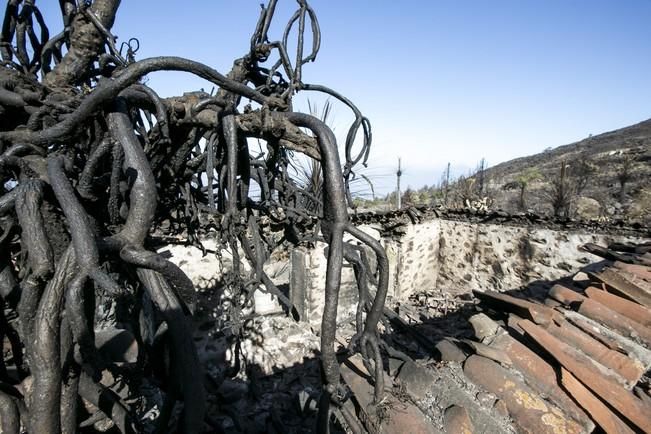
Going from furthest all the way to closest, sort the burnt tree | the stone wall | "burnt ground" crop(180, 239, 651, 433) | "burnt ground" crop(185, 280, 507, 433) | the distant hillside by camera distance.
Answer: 1. the distant hillside
2. the stone wall
3. "burnt ground" crop(185, 280, 507, 433)
4. "burnt ground" crop(180, 239, 651, 433)
5. the burnt tree

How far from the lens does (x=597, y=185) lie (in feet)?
53.4

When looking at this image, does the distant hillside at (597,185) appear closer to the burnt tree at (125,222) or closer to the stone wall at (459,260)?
the stone wall at (459,260)

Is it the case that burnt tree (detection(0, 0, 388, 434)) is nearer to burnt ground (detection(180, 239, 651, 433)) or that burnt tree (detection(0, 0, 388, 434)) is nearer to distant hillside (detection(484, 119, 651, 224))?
burnt ground (detection(180, 239, 651, 433))

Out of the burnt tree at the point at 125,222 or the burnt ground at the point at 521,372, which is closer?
the burnt tree at the point at 125,222

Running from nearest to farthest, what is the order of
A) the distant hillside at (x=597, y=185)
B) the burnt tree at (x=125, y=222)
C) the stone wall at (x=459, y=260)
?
the burnt tree at (x=125, y=222) → the stone wall at (x=459, y=260) → the distant hillside at (x=597, y=185)

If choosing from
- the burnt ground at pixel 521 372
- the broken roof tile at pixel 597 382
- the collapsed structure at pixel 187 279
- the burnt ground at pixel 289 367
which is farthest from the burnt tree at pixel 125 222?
the broken roof tile at pixel 597 382

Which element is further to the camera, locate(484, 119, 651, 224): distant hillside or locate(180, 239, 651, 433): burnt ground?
locate(484, 119, 651, 224): distant hillside

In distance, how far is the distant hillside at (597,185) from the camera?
1282cm

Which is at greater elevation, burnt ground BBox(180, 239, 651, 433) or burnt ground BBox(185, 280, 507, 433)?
burnt ground BBox(180, 239, 651, 433)

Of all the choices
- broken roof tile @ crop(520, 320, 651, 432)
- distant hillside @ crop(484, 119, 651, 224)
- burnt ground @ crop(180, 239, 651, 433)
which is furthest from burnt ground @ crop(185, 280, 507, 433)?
distant hillside @ crop(484, 119, 651, 224)

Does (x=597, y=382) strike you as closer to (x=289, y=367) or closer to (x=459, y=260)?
(x=289, y=367)

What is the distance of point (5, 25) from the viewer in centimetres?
274

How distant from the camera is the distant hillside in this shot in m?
12.8

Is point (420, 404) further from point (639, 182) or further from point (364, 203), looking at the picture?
point (639, 182)
